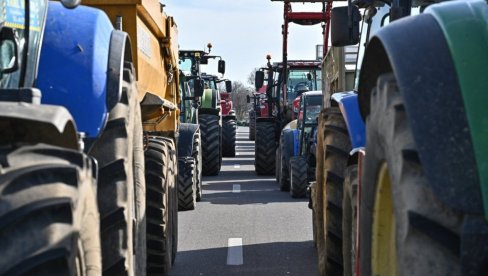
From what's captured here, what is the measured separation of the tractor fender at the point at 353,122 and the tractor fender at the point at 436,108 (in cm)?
247

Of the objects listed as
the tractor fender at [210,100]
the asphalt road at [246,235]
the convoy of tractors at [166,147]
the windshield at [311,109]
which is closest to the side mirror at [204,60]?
the tractor fender at [210,100]

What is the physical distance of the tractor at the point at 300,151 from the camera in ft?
51.7

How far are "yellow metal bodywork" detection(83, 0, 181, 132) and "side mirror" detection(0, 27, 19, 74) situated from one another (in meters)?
2.71

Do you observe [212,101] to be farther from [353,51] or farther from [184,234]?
[353,51]

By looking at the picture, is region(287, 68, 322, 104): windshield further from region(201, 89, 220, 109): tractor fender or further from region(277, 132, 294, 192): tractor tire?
region(277, 132, 294, 192): tractor tire

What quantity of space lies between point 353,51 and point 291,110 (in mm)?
12713

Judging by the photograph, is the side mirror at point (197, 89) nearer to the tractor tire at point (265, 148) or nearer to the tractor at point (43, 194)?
the tractor tire at point (265, 148)

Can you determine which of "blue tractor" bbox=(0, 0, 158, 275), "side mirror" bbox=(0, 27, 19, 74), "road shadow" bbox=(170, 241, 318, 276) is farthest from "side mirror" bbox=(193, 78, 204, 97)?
"side mirror" bbox=(0, 27, 19, 74)

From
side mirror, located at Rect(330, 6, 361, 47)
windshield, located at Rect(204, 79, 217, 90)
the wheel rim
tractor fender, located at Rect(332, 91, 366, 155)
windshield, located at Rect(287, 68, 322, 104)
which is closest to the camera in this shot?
the wheel rim

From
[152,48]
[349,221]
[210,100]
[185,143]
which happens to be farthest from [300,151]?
[349,221]

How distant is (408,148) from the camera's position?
3.54 m

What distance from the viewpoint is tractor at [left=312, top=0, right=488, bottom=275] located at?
3242mm

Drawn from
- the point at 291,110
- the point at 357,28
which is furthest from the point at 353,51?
the point at 291,110

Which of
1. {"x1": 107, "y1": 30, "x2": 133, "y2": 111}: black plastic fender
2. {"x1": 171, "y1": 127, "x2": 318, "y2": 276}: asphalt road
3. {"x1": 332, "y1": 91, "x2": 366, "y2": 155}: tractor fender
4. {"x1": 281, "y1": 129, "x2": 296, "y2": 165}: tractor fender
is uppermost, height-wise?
{"x1": 107, "y1": 30, "x2": 133, "y2": 111}: black plastic fender
